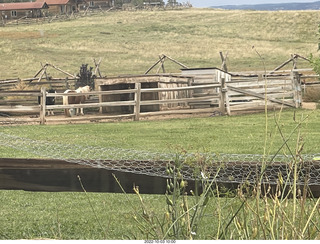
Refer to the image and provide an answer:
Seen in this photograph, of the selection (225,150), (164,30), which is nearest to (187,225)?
(225,150)

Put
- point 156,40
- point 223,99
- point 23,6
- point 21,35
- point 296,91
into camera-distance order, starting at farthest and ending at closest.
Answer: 1. point 23,6
2. point 156,40
3. point 21,35
4. point 296,91
5. point 223,99

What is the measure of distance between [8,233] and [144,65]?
54559mm

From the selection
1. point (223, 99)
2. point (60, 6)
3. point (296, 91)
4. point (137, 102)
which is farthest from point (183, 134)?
point (60, 6)

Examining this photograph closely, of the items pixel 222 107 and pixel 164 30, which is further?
pixel 164 30

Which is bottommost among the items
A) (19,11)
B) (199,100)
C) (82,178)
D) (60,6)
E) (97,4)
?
(199,100)

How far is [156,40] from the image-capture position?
78.0 m

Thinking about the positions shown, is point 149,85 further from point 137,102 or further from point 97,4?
point 97,4

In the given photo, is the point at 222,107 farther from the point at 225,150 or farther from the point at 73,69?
the point at 73,69

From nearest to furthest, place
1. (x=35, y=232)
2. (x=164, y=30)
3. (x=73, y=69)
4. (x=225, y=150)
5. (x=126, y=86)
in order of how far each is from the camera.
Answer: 1. (x=35, y=232)
2. (x=225, y=150)
3. (x=126, y=86)
4. (x=73, y=69)
5. (x=164, y=30)

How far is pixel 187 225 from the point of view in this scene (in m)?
4.12

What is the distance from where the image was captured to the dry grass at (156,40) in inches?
2457

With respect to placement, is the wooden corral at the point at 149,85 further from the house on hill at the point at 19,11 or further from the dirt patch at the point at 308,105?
the house on hill at the point at 19,11

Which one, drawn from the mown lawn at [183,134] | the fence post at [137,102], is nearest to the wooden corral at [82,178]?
the mown lawn at [183,134]

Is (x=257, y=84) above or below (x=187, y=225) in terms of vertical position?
below
